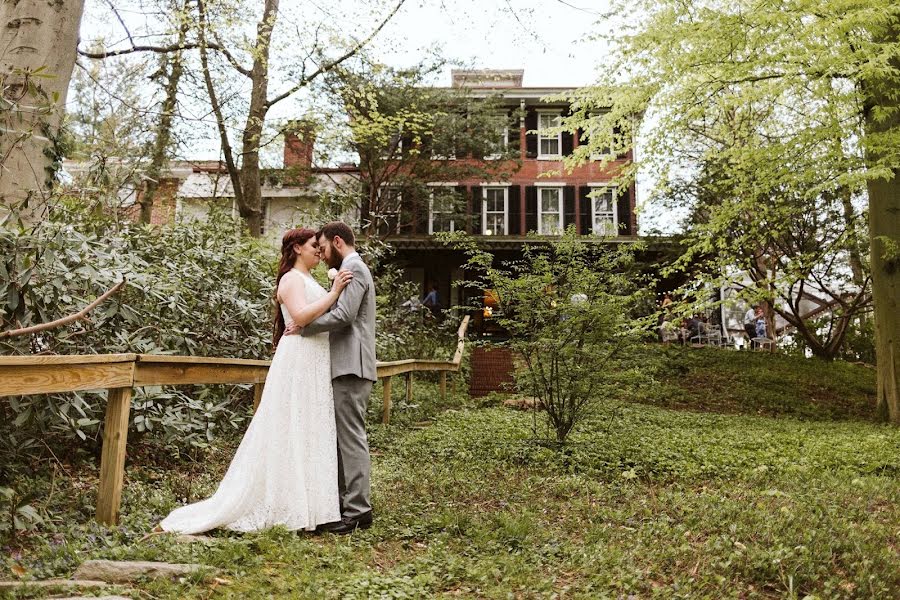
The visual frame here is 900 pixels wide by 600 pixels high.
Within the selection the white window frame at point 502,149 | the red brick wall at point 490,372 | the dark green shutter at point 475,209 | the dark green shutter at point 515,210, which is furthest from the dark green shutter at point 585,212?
the red brick wall at point 490,372

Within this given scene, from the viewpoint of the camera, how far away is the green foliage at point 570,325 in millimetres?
7176

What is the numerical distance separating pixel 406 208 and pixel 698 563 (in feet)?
71.7

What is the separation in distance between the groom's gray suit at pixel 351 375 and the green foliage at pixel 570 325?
3.03 meters

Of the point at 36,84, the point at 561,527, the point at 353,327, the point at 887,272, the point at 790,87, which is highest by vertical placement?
the point at 790,87

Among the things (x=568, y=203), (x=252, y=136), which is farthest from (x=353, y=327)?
(x=568, y=203)

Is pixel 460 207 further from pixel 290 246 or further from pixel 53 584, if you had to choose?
pixel 53 584

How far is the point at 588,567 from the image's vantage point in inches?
146

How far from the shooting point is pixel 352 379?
4500 millimetres

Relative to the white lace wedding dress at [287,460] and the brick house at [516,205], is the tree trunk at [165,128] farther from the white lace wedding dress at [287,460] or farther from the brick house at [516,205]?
the brick house at [516,205]

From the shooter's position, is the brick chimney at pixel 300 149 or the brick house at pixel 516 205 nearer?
the brick chimney at pixel 300 149

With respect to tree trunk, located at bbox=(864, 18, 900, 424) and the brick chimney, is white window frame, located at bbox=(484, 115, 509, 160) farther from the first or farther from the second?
tree trunk, located at bbox=(864, 18, 900, 424)

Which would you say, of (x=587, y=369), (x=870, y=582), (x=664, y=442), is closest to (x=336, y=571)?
(x=870, y=582)

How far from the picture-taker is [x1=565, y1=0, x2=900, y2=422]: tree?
8.66 metres

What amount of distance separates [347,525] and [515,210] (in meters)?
23.7
